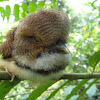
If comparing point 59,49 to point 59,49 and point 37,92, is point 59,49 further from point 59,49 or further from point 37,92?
point 37,92

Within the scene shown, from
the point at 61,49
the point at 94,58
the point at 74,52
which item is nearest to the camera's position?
the point at 61,49

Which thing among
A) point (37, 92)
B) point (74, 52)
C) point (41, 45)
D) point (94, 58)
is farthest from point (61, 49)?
point (74, 52)

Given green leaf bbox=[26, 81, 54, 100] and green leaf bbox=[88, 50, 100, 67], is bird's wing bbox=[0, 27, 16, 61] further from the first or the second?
green leaf bbox=[88, 50, 100, 67]

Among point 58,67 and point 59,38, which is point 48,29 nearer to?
point 59,38

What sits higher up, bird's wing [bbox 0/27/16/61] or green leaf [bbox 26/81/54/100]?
bird's wing [bbox 0/27/16/61]

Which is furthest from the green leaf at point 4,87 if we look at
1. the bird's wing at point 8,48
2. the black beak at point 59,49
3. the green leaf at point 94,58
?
the green leaf at point 94,58

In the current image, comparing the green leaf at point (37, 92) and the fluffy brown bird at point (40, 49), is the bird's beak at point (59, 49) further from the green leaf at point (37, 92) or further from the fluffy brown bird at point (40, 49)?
the green leaf at point (37, 92)

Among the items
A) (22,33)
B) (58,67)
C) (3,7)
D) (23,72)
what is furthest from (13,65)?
(3,7)

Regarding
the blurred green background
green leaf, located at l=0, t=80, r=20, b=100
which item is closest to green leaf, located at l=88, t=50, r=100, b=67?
the blurred green background

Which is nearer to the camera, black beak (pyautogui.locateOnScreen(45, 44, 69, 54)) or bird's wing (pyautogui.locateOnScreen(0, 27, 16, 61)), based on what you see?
black beak (pyautogui.locateOnScreen(45, 44, 69, 54))
